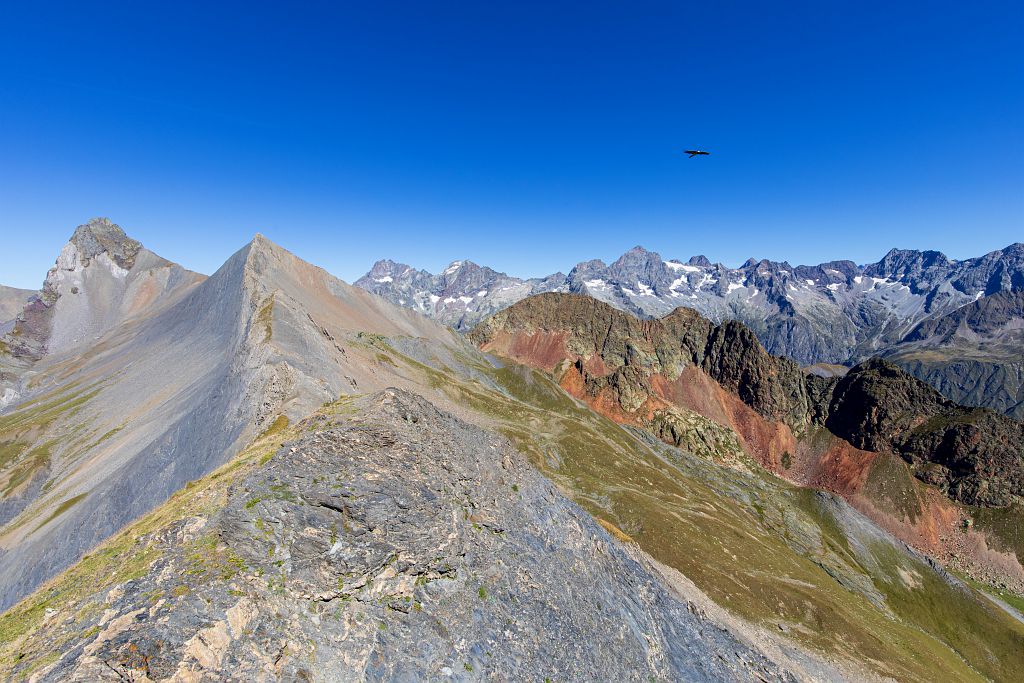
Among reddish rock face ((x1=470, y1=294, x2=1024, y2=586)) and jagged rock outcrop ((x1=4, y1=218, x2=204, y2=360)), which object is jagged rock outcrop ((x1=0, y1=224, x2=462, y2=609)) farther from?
reddish rock face ((x1=470, y1=294, x2=1024, y2=586))

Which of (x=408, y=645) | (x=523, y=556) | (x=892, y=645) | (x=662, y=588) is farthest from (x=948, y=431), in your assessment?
(x=408, y=645)

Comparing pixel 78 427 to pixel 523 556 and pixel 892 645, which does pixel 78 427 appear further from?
pixel 892 645

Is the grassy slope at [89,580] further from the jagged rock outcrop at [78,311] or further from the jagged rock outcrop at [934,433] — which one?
the jagged rock outcrop at [934,433]

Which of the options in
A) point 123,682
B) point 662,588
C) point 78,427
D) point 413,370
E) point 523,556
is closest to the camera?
point 123,682

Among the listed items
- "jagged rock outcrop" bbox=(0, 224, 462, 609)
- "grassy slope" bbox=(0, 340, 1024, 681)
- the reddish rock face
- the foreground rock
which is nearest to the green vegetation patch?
"jagged rock outcrop" bbox=(0, 224, 462, 609)

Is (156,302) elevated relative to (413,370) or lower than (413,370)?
elevated

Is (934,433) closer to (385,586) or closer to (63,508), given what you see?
(385,586)

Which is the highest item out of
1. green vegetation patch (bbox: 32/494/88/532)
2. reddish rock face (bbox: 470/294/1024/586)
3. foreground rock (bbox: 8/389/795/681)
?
foreground rock (bbox: 8/389/795/681)

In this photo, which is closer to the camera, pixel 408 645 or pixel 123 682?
pixel 123 682

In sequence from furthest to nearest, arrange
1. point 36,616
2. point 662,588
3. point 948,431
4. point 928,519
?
point 948,431
point 928,519
point 662,588
point 36,616
